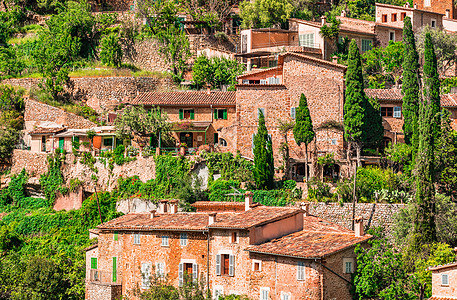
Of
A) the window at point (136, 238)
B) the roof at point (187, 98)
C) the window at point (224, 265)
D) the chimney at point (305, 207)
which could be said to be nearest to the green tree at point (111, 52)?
the roof at point (187, 98)

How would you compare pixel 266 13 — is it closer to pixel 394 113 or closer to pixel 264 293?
pixel 394 113

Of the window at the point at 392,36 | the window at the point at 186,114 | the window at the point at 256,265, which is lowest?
the window at the point at 256,265

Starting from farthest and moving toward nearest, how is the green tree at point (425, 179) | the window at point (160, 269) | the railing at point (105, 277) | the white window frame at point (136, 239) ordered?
1. the railing at point (105, 277)
2. the white window frame at point (136, 239)
3. the green tree at point (425, 179)
4. the window at point (160, 269)

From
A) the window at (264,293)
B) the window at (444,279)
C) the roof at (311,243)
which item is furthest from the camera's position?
the window at (264,293)

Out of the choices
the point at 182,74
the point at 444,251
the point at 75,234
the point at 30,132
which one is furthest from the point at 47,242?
the point at 444,251

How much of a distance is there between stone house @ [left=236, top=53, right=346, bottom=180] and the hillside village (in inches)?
3.9

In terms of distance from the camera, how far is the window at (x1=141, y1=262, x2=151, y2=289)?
154ft

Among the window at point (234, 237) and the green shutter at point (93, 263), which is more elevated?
the window at point (234, 237)

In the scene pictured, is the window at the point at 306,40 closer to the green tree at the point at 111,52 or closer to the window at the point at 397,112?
the window at the point at 397,112

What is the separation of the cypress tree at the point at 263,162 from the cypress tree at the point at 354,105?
5.26 meters

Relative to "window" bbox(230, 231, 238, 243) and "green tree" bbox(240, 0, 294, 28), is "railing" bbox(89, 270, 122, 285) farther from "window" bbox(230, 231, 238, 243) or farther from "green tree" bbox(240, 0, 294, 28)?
"green tree" bbox(240, 0, 294, 28)

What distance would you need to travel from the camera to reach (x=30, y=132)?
66938mm

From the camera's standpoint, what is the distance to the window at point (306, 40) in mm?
71250

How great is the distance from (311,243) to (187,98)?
24844 millimetres
